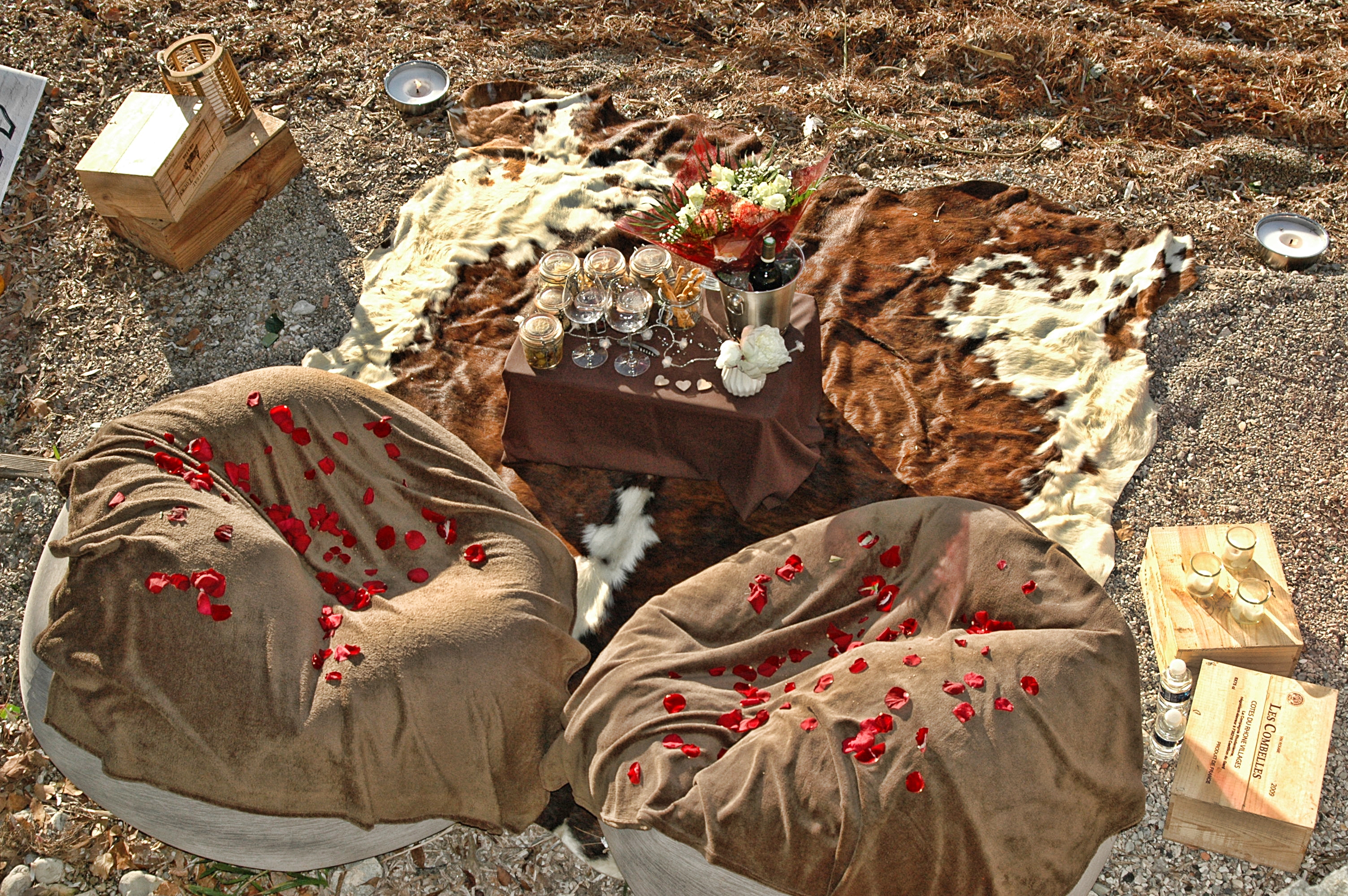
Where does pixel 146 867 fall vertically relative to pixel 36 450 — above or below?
below

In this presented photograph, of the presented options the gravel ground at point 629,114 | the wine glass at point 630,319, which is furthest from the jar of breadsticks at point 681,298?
the gravel ground at point 629,114

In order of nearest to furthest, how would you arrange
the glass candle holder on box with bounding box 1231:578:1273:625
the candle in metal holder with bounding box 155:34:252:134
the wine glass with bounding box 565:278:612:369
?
the glass candle holder on box with bounding box 1231:578:1273:625, the wine glass with bounding box 565:278:612:369, the candle in metal holder with bounding box 155:34:252:134

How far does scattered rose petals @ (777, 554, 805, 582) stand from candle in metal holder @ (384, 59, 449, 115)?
3007mm

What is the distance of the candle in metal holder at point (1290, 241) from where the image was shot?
12.1 feet

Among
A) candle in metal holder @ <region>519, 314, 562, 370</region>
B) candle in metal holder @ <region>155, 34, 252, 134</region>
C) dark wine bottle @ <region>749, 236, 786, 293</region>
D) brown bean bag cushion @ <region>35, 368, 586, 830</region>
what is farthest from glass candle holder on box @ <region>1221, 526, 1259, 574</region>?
candle in metal holder @ <region>155, 34, 252, 134</region>

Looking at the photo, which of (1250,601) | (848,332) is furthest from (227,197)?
(1250,601)

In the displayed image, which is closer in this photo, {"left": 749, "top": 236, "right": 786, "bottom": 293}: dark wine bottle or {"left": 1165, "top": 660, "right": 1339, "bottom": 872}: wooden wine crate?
{"left": 1165, "top": 660, "right": 1339, "bottom": 872}: wooden wine crate

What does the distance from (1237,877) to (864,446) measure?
1.63 meters

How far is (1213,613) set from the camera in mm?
2844

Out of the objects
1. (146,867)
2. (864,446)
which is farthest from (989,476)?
(146,867)

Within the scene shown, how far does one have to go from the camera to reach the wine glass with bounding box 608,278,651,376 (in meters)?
3.18

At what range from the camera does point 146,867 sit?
8.97ft

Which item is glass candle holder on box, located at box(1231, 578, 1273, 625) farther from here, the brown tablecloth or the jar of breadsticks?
the jar of breadsticks

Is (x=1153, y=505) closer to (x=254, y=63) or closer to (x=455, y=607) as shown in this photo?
(x=455, y=607)
